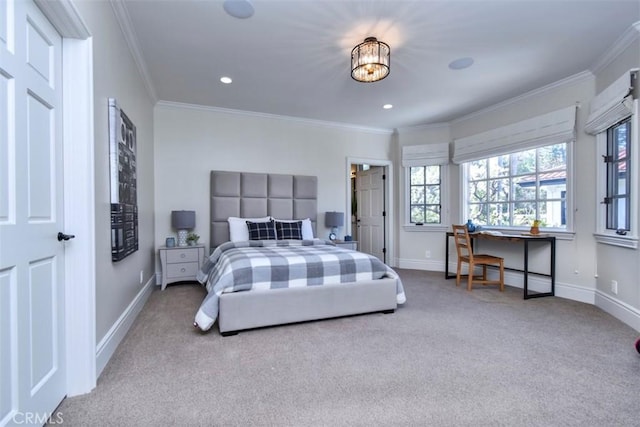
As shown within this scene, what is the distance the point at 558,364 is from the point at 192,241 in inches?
165

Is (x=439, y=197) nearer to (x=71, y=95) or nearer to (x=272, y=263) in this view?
(x=272, y=263)

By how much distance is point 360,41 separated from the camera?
2846 millimetres

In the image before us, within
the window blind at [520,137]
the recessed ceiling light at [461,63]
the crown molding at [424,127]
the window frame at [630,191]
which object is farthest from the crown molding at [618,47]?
the crown molding at [424,127]

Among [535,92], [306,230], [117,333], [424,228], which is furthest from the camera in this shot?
[424,228]

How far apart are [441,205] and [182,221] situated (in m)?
4.18

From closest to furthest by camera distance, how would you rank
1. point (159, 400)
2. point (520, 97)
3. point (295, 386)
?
point (159, 400) → point (295, 386) → point (520, 97)

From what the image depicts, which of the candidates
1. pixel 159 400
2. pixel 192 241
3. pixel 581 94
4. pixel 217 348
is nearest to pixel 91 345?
pixel 159 400

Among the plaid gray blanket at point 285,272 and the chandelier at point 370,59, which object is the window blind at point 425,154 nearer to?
the chandelier at point 370,59

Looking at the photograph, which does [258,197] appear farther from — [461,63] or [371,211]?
[461,63]

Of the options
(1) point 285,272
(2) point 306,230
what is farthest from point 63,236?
(2) point 306,230

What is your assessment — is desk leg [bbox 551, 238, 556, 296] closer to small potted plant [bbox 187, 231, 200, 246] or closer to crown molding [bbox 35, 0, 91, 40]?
small potted plant [bbox 187, 231, 200, 246]

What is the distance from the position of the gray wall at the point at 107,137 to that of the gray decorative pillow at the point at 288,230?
1.70 metres

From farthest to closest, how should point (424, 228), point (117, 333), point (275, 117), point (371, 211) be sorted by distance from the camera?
point (371, 211) → point (424, 228) → point (275, 117) → point (117, 333)

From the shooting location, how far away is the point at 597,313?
311 centimetres
